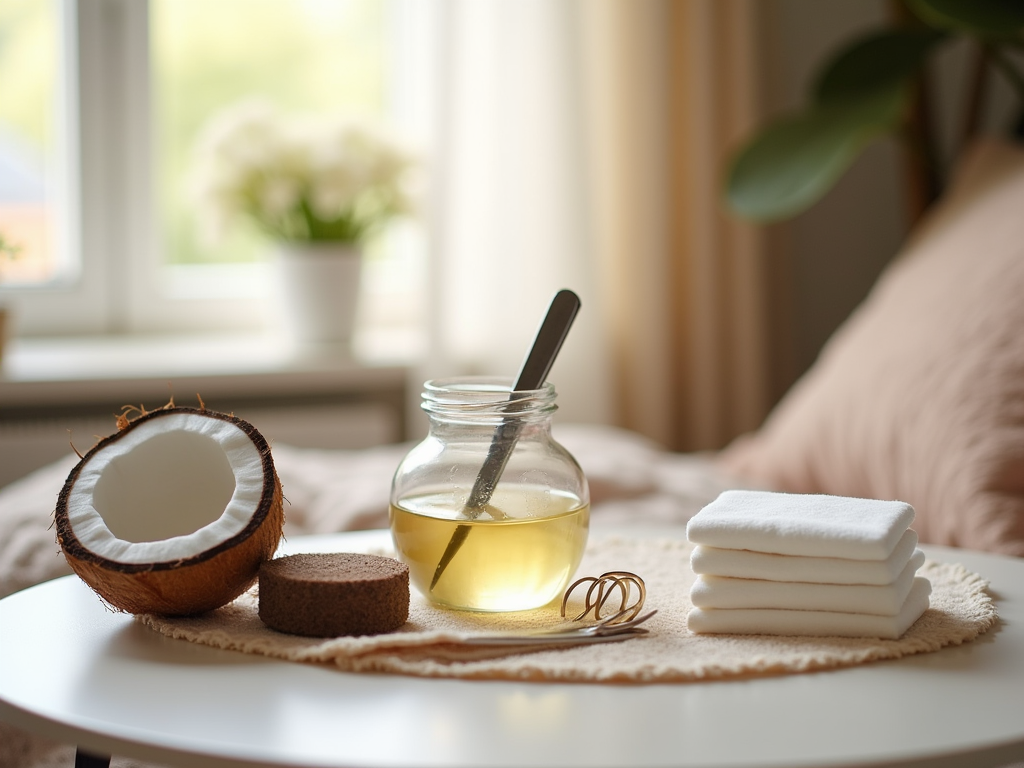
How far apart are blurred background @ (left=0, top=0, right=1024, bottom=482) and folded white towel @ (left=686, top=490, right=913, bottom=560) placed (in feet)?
5.11

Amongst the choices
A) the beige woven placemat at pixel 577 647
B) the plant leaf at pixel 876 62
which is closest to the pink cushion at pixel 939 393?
the plant leaf at pixel 876 62

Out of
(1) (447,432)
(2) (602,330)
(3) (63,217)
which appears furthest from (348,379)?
(1) (447,432)

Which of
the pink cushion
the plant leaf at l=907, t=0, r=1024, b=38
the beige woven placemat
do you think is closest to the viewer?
the beige woven placemat

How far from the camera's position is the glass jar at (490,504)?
74 centimetres

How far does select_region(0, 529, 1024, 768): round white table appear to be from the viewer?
0.55 m

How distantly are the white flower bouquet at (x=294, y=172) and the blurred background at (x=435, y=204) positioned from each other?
106 mm

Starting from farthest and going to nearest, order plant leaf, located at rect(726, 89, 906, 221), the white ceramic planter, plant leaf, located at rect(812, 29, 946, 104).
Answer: the white ceramic planter
plant leaf, located at rect(812, 29, 946, 104)
plant leaf, located at rect(726, 89, 906, 221)

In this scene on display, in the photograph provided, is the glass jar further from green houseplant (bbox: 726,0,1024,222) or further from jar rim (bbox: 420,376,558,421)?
green houseplant (bbox: 726,0,1024,222)

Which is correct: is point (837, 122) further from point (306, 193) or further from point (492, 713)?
point (492, 713)

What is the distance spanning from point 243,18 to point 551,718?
227 centimetres

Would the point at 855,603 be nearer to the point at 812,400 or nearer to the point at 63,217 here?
the point at 812,400

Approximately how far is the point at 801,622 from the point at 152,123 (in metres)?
2.07

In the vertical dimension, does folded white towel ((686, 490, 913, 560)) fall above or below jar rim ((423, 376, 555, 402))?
below

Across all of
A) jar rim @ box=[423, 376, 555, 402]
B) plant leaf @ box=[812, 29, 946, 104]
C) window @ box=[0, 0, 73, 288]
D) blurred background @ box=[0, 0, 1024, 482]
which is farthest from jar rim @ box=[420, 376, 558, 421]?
window @ box=[0, 0, 73, 288]
